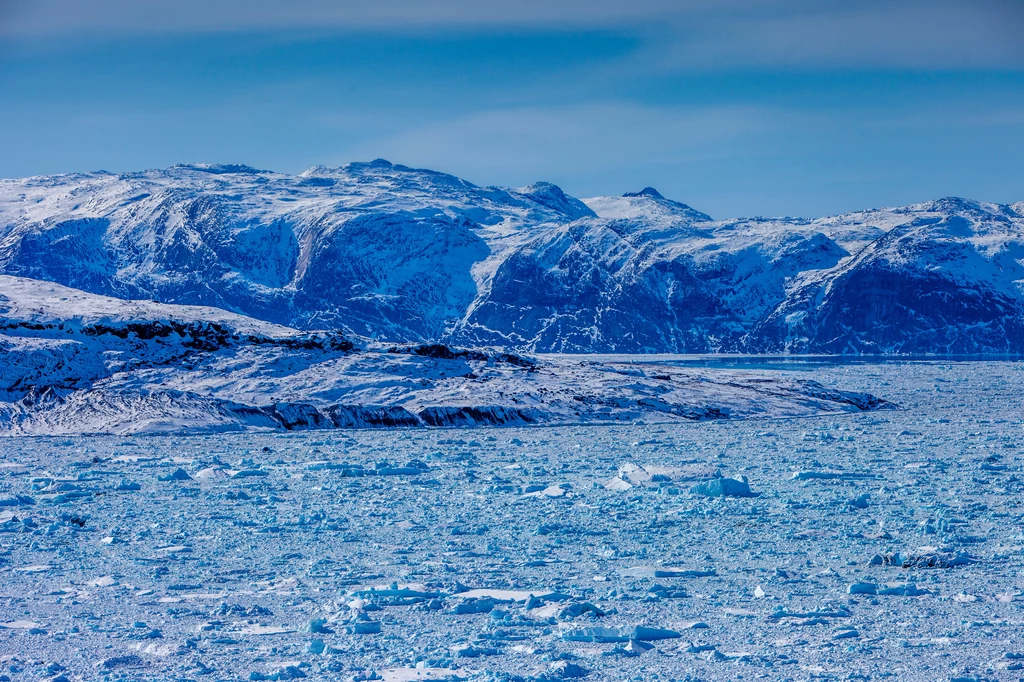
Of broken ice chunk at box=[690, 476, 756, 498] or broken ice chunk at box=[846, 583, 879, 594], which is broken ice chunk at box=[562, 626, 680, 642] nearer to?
broken ice chunk at box=[846, 583, 879, 594]

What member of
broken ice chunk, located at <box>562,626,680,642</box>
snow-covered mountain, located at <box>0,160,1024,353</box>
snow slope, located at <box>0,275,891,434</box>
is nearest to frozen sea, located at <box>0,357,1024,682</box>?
broken ice chunk, located at <box>562,626,680,642</box>

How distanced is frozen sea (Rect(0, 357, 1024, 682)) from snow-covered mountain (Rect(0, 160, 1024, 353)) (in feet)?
312

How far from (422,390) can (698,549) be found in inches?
855

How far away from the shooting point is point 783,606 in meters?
10.7

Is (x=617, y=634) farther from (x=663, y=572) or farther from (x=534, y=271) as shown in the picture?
(x=534, y=271)

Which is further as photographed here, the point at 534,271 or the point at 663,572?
the point at 534,271

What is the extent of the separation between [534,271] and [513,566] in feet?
401

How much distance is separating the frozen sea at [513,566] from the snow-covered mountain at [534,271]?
9508cm

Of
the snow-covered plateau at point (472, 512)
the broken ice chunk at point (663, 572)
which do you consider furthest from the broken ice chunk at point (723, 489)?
the broken ice chunk at point (663, 572)

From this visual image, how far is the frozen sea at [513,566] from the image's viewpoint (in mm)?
9227

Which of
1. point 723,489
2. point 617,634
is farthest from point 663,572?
point 723,489

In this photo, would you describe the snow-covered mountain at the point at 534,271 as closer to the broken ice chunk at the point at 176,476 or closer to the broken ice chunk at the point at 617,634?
the broken ice chunk at the point at 176,476

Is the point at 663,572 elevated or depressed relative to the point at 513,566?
elevated

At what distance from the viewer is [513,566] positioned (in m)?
12.6
